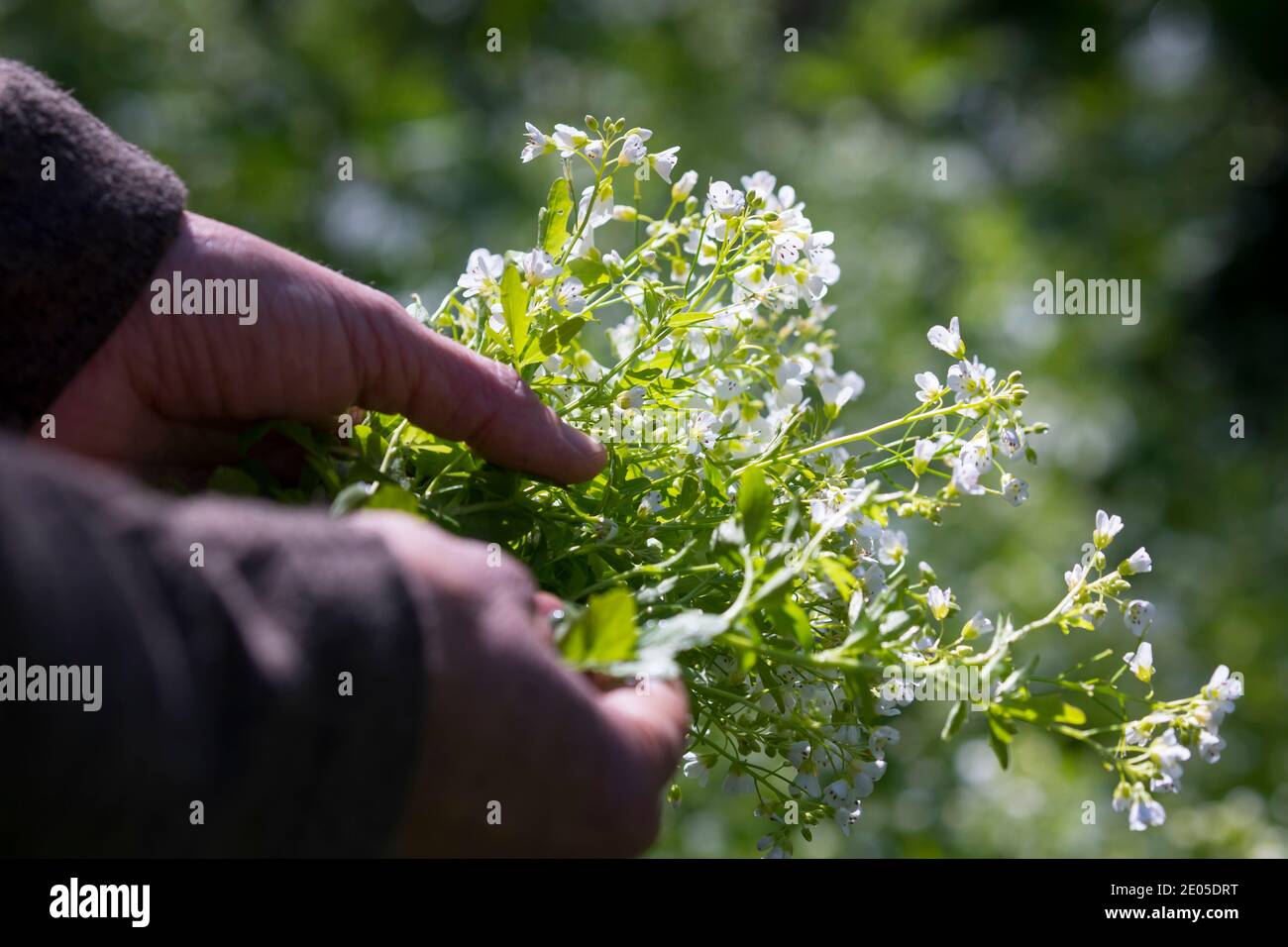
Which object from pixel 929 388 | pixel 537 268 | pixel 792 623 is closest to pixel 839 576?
pixel 792 623

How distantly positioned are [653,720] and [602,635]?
0.17ft

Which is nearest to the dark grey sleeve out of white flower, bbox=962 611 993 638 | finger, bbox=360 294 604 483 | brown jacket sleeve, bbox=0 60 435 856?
brown jacket sleeve, bbox=0 60 435 856

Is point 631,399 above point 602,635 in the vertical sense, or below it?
above

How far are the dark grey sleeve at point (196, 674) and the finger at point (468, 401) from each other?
0.23 meters

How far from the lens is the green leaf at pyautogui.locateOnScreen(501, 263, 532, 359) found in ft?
2.14

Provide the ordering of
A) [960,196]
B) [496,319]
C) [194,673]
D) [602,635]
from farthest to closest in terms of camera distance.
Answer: [960,196]
[496,319]
[602,635]
[194,673]

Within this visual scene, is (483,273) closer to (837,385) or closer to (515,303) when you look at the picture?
(515,303)

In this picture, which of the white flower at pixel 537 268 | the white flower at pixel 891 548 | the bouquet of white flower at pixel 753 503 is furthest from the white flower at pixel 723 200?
the white flower at pixel 891 548

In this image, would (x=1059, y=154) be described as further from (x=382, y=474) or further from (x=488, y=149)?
(x=382, y=474)

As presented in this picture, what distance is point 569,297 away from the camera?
680 millimetres

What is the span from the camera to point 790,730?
68cm
